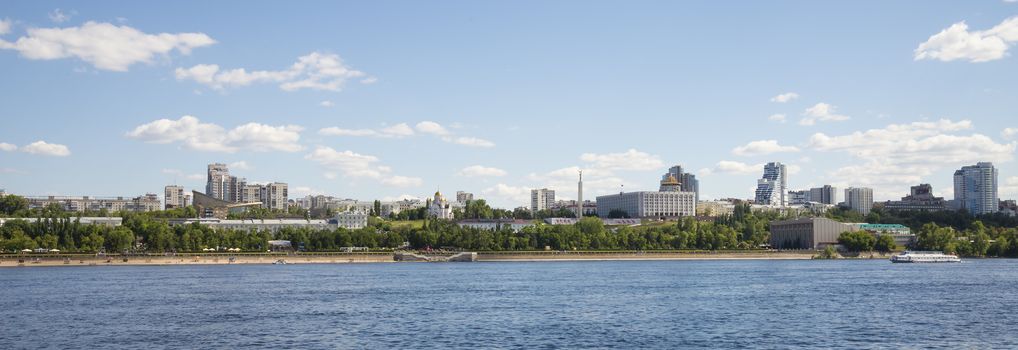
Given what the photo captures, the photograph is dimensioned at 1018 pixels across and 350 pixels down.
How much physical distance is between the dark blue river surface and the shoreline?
44447 millimetres

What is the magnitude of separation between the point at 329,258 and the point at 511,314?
94635 millimetres

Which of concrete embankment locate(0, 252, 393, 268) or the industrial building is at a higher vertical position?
the industrial building

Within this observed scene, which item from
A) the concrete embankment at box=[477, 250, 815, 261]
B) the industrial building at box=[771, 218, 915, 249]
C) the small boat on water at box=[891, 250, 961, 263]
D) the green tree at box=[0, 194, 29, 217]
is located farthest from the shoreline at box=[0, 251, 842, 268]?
the green tree at box=[0, 194, 29, 217]

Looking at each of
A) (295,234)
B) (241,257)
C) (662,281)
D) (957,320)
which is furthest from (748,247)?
(957,320)

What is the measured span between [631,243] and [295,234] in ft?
183

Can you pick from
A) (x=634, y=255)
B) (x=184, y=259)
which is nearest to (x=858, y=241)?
(x=634, y=255)

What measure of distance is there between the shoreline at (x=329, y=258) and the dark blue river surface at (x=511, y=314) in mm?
44447

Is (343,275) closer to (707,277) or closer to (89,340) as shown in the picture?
(707,277)

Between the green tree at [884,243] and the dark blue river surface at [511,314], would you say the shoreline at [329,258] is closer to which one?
the green tree at [884,243]

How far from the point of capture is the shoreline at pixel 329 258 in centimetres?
13016

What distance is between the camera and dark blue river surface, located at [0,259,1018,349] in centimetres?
4403

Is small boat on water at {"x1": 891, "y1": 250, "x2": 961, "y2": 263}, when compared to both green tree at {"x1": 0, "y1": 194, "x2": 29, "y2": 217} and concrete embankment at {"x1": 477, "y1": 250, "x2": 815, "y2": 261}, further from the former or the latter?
green tree at {"x1": 0, "y1": 194, "x2": 29, "y2": 217}

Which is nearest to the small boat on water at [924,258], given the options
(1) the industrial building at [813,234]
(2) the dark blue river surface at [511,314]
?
(1) the industrial building at [813,234]

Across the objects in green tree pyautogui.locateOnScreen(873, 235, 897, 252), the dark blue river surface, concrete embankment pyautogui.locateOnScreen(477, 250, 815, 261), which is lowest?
concrete embankment pyautogui.locateOnScreen(477, 250, 815, 261)
